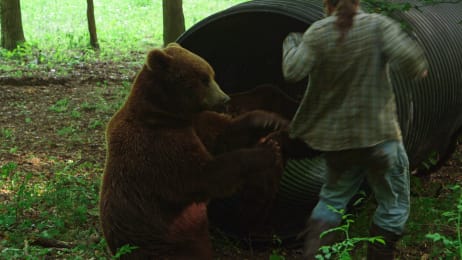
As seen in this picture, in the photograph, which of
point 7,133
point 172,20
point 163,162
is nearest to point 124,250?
point 163,162

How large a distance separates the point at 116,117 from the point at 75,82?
23.4ft

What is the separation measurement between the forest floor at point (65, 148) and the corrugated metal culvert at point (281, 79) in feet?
1.11

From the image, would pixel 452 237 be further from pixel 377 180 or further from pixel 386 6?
pixel 386 6

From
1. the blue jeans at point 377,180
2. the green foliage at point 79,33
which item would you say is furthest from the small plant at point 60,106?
the blue jeans at point 377,180

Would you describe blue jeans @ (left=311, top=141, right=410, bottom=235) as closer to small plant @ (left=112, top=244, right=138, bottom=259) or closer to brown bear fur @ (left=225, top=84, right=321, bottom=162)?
small plant @ (left=112, top=244, right=138, bottom=259)

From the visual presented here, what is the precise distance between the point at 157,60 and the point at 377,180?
1.64m

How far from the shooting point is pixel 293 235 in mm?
5180

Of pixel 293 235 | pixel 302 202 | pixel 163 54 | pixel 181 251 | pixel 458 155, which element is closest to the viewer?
pixel 163 54

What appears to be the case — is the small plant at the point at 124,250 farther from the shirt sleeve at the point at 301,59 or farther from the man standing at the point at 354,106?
the shirt sleeve at the point at 301,59

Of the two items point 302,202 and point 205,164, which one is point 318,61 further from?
point 302,202

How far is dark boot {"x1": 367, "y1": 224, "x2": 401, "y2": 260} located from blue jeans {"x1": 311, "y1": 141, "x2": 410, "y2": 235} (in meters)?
0.03

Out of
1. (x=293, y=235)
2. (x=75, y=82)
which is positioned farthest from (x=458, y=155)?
(x=75, y=82)

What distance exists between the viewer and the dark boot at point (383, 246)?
Answer: 12.8 feet

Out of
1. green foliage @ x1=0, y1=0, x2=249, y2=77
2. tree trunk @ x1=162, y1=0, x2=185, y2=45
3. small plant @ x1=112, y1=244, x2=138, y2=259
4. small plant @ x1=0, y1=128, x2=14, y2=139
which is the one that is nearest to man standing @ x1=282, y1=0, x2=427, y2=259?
small plant @ x1=112, y1=244, x2=138, y2=259
